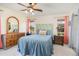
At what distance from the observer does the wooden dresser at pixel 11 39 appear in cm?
166

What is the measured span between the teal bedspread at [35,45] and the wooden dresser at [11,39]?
0.07 m

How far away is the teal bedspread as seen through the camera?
5.49ft

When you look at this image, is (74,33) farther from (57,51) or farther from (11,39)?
(11,39)

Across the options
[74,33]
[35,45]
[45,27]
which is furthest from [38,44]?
[74,33]

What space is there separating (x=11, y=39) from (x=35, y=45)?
442 mm

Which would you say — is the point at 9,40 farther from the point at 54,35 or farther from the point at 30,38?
the point at 54,35

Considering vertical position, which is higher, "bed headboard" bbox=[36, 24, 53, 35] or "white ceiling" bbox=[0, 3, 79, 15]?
"white ceiling" bbox=[0, 3, 79, 15]

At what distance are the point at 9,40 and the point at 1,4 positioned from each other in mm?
631

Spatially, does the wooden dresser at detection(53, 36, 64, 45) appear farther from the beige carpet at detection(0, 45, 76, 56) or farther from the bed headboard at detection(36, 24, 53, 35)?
the bed headboard at detection(36, 24, 53, 35)

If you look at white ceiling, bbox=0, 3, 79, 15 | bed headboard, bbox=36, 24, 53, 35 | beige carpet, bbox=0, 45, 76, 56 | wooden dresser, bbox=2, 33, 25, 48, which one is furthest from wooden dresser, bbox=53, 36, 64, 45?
wooden dresser, bbox=2, 33, 25, 48

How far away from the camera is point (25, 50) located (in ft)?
5.63

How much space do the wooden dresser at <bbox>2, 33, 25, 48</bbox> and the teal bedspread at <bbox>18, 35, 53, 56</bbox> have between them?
0.07 m

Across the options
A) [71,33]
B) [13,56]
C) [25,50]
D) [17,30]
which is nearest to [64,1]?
[71,33]

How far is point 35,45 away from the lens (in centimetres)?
170
